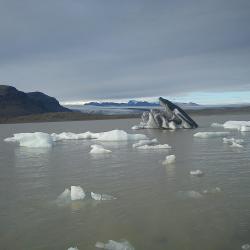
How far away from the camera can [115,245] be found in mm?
6160

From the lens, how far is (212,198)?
867cm

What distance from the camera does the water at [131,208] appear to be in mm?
6504

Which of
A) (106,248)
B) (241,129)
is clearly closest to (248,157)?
(106,248)

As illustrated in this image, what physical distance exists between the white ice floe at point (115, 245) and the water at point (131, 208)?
104 millimetres

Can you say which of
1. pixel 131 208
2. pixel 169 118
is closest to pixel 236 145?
pixel 131 208

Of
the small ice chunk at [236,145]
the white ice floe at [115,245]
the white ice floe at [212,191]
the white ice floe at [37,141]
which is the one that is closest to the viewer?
the white ice floe at [115,245]

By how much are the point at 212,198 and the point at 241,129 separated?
22536 millimetres

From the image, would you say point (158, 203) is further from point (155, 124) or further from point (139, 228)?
point (155, 124)

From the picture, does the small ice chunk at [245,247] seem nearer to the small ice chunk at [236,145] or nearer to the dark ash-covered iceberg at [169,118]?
the small ice chunk at [236,145]

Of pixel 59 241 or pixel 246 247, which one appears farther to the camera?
pixel 59 241

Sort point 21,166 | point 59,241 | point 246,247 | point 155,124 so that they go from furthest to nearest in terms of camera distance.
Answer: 1. point 155,124
2. point 21,166
3. point 59,241
4. point 246,247

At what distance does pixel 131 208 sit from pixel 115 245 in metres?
2.01

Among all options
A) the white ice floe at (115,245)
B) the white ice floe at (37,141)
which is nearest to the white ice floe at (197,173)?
the white ice floe at (115,245)

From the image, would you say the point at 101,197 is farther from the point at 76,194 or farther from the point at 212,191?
the point at 212,191
